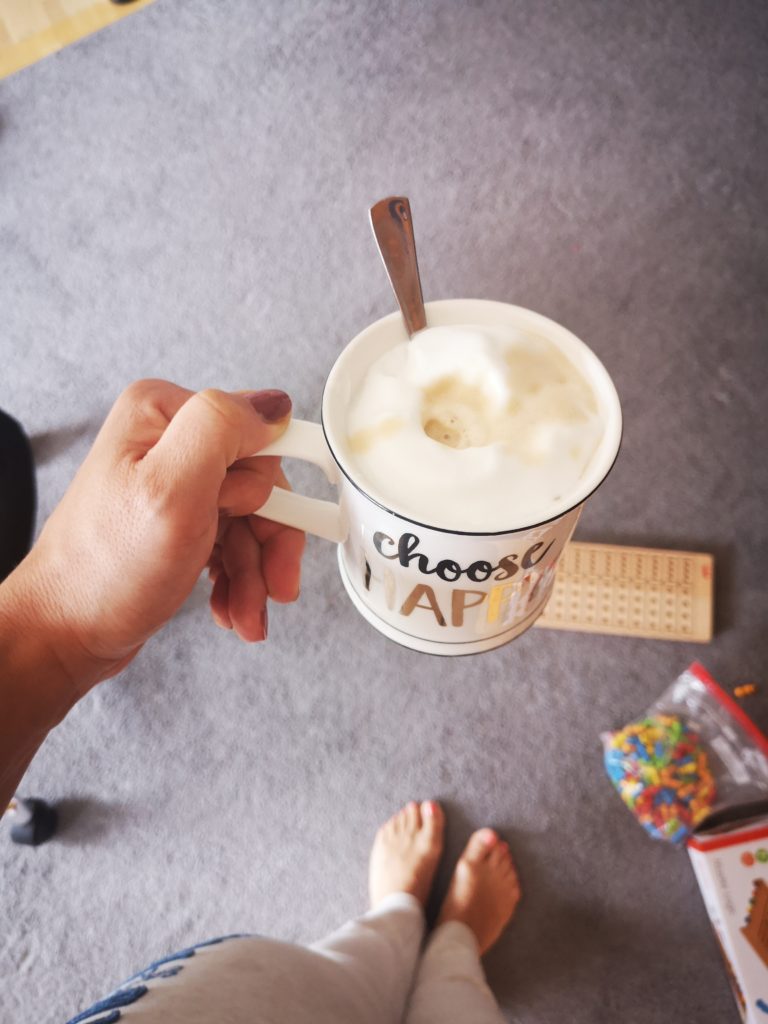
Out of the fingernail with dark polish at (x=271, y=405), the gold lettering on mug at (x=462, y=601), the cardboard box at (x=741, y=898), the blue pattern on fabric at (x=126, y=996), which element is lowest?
the cardboard box at (x=741, y=898)

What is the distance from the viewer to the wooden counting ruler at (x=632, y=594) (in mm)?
1097

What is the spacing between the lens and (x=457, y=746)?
1.09m

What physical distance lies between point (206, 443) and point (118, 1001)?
0.56 metres

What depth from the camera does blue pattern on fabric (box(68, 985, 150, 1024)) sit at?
69cm

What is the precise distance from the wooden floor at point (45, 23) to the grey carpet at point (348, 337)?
4cm

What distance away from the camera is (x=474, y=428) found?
526 mm

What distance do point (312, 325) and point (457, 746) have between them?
741 millimetres

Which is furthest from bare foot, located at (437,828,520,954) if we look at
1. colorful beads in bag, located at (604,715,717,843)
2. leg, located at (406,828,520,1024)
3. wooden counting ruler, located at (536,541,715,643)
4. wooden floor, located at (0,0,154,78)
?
wooden floor, located at (0,0,154,78)

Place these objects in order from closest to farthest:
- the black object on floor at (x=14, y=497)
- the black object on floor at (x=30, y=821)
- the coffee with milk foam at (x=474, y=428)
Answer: the coffee with milk foam at (x=474, y=428), the black object on floor at (x=14, y=497), the black object on floor at (x=30, y=821)

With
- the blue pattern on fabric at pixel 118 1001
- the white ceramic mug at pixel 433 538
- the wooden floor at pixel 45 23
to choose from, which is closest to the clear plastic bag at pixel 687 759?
the white ceramic mug at pixel 433 538

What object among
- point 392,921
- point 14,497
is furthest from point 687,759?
point 14,497

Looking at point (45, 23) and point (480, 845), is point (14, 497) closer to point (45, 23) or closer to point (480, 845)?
point (480, 845)

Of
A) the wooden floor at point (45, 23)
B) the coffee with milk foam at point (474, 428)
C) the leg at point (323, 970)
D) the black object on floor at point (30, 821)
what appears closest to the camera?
the coffee with milk foam at point (474, 428)

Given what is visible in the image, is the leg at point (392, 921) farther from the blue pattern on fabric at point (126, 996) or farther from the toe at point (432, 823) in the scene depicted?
the blue pattern on fabric at point (126, 996)
